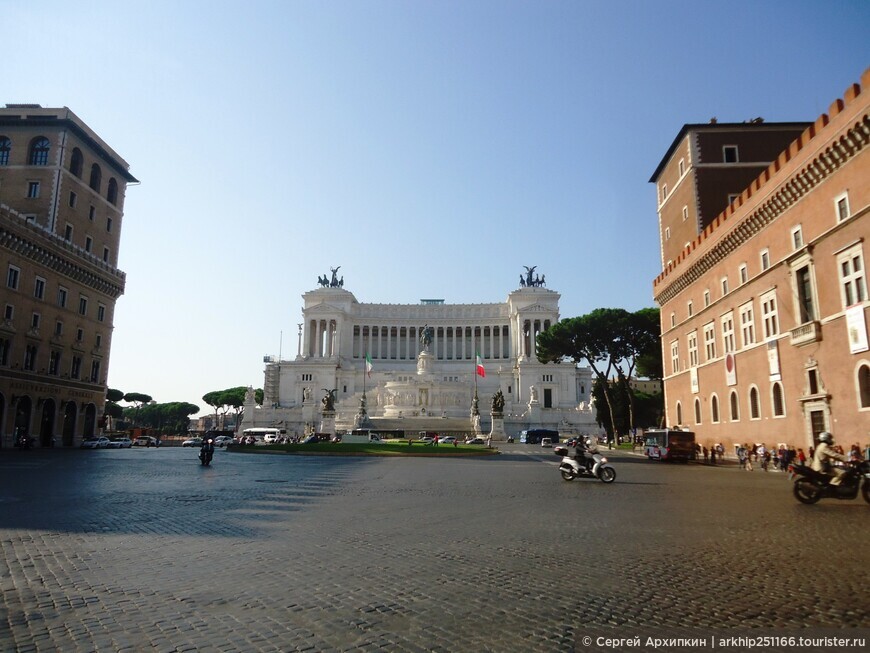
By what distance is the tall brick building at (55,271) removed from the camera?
42.1 meters

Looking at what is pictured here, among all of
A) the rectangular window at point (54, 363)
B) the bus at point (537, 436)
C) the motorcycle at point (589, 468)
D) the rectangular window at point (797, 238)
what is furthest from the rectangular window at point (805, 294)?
the rectangular window at point (54, 363)

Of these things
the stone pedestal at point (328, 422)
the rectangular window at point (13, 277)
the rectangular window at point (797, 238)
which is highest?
the rectangular window at point (13, 277)

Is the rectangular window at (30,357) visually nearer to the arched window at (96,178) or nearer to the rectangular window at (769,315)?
the arched window at (96,178)

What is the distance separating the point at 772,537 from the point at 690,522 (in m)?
1.68

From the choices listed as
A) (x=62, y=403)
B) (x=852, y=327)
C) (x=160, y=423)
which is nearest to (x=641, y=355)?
(x=852, y=327)

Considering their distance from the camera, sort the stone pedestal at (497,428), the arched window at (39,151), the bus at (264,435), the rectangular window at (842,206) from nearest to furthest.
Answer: the rectangular window at (842,206)
the arched window at (39,151)
the bus at (264,435)
the stone pedestal at (497,428)

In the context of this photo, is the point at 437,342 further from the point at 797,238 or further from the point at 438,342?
the point at 797,238

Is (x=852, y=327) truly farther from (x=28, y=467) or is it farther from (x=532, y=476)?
(x=28, y=467)

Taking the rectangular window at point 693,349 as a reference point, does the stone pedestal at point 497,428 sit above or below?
below

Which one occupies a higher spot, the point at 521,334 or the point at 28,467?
the point at 521,334

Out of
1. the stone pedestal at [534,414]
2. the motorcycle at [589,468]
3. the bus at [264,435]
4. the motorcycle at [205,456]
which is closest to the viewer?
the motorcycle at [589,468]

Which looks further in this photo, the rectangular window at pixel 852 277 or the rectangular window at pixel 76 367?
the rectangular window at pixel 76 367

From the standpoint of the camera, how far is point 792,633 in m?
5.08

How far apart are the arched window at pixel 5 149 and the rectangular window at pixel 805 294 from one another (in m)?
53.7
